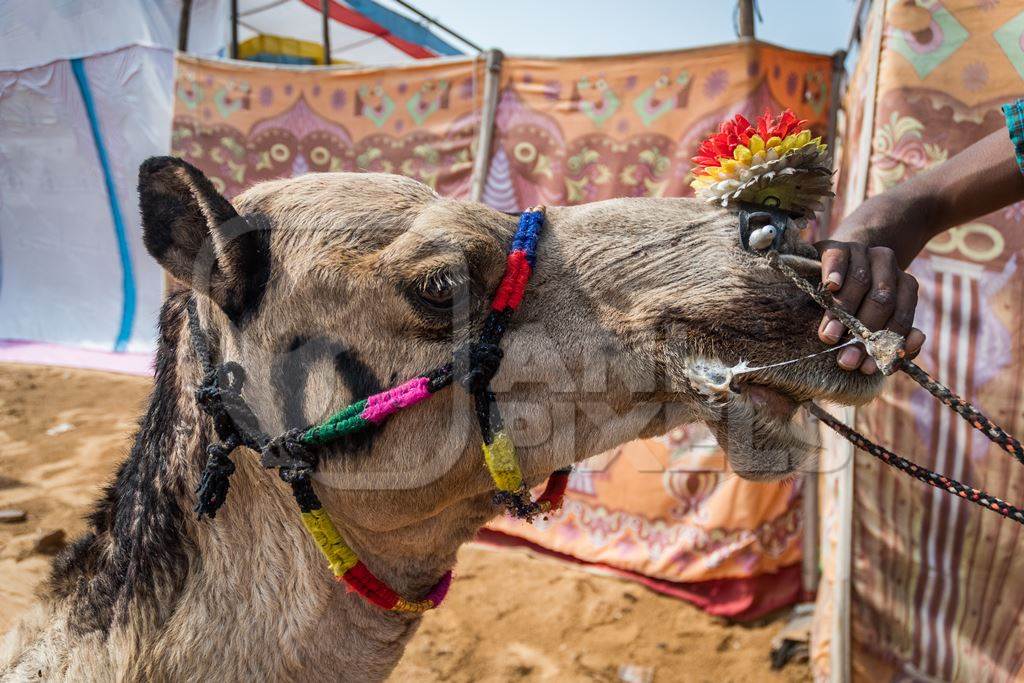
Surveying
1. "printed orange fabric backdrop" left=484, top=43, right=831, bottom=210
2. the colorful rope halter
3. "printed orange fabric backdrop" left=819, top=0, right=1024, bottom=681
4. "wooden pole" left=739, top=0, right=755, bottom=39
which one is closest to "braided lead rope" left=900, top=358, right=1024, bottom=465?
the colorful rope halter

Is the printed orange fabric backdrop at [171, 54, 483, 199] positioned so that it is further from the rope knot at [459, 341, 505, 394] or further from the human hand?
the human hand

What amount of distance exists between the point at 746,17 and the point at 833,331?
4227mm

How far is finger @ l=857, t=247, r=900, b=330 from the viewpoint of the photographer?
1277 mm

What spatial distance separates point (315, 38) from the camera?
9.84 m

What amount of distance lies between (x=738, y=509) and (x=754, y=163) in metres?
3.35

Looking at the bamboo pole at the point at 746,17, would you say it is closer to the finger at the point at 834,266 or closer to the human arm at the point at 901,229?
the human arm at the point at 901,229

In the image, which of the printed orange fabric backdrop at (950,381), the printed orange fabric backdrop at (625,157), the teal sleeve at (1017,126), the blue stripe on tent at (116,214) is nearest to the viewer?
the teal sleeve at (1017,126)

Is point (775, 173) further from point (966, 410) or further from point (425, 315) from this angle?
point (425, 315)

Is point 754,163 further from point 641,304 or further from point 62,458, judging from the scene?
point 62,458

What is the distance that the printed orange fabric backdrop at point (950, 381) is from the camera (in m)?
3.11

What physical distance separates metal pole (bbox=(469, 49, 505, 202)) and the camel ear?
11.7ft

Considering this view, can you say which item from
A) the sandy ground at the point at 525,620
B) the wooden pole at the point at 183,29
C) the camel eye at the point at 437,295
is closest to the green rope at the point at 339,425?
the camel eye at the point at 437,295

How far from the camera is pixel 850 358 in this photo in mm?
1247

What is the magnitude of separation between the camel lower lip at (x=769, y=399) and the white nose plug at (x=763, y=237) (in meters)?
0.26
